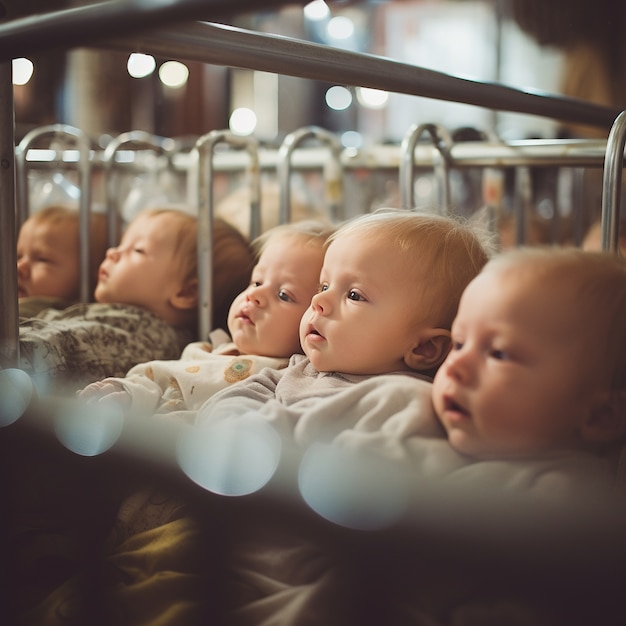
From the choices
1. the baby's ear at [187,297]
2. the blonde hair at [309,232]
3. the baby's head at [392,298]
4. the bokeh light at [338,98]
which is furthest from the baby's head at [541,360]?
the bokeh light at [338,98]

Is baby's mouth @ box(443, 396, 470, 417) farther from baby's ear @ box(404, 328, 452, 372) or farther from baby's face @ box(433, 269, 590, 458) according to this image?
baby's ear @ box(404, 328, 452, 372)

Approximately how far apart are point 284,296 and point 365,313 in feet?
0.94

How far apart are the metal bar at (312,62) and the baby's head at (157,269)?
661 mm

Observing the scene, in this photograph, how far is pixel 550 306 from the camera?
0.82 metres

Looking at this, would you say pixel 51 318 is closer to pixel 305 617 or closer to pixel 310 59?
pixel 310 59

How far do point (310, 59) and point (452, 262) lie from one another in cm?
34

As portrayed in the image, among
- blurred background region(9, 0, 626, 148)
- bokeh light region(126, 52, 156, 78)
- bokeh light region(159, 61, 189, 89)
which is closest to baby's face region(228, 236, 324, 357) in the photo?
blurred background region(9, 0, 626, 148)

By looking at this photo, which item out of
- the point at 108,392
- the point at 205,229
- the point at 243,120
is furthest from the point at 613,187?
the point at 243,120

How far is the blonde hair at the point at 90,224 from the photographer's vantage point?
198cm

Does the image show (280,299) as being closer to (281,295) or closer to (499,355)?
(281,295)

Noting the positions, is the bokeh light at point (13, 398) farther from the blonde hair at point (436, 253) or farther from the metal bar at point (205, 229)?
the metal bar at point (205, 229)

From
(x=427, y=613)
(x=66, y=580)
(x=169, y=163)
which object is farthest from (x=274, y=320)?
(x=169, y=163)

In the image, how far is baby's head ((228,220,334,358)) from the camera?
1.34 meters

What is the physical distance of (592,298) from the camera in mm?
835
